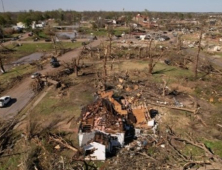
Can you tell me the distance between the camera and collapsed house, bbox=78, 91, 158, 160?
16203mm

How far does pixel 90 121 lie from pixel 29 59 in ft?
114

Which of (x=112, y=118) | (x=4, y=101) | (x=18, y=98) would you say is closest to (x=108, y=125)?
(x=112, y=118)

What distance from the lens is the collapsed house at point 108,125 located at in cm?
1620

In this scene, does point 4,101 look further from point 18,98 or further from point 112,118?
point 112,118

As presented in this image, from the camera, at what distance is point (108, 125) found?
714 inches

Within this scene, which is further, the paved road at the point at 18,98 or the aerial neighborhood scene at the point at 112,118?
the paved road at the point at 18,98

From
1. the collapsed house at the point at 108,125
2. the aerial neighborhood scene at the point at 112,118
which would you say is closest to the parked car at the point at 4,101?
the aerial neighborhood scene at the point at 112,118

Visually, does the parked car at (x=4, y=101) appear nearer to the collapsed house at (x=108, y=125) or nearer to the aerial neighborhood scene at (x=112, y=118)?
the aerial neighborhood scene at (x=112, y=118)

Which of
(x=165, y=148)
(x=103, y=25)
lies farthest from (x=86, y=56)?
(x=103, y=25)

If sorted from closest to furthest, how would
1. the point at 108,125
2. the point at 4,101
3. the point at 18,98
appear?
the point at 108,125, the point at 4,101, the point at 18,98

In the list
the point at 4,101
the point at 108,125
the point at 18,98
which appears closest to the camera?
the point at 108,125

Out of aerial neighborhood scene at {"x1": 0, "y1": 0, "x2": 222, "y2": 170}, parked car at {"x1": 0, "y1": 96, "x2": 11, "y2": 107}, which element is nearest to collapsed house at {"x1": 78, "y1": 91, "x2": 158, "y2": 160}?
aerial neighborhood scene at {"x1": 0, "y1": 0, "x2": 222, "y2": 170}

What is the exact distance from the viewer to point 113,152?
17125 millimetres

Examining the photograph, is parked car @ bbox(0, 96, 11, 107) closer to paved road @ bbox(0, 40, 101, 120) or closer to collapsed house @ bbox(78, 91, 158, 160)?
paved road @ bbox(0, 40, 101, 120)
